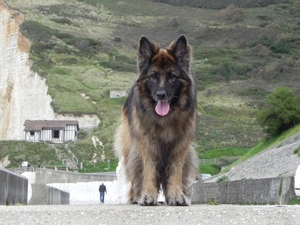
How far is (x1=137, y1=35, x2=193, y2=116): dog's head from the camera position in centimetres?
848

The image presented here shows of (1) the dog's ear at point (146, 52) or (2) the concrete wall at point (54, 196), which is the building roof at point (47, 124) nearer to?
(2) the concrete wall at point (54, 196)

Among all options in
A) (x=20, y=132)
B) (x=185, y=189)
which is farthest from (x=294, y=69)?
(x=185, y=189)

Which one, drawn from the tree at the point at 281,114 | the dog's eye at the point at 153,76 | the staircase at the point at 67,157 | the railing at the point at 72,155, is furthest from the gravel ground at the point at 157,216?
the railing at the point at 72,155

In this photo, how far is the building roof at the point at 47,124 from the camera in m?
84.3

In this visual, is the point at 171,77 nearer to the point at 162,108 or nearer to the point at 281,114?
the point at 162,108

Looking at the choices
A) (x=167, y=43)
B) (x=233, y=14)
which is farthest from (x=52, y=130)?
(x=233, y=14)

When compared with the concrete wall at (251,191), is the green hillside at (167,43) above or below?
above

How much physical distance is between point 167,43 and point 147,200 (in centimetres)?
13466

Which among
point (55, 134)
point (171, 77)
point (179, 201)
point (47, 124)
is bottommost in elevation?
point (179, 201)

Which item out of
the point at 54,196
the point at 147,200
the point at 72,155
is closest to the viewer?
the point at 147,200

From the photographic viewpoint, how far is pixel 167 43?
142 metres

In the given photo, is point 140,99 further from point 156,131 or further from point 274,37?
point 274,37

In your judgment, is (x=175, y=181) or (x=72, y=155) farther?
(x=72, y=155)

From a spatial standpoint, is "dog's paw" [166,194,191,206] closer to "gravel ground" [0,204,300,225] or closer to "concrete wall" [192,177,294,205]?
"gravel ground" [0,204,300,225]
